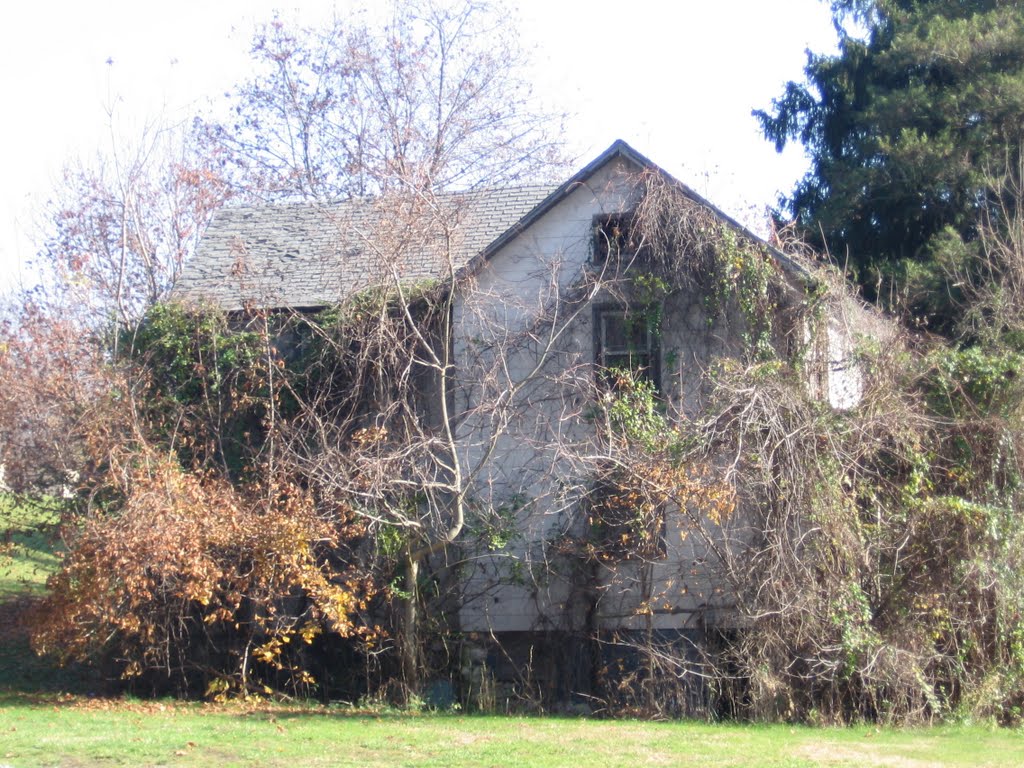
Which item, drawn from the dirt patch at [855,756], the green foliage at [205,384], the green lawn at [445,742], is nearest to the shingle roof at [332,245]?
the green foliage at [205,384]

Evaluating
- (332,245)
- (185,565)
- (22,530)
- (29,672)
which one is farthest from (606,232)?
(29,672)

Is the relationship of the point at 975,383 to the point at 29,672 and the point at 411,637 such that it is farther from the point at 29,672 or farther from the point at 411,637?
the point at 29,672

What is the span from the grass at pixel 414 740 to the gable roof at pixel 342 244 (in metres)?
5.58

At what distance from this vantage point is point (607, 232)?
14852 mm

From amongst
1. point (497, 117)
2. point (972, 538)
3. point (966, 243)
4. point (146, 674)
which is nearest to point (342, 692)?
point (146, 674)

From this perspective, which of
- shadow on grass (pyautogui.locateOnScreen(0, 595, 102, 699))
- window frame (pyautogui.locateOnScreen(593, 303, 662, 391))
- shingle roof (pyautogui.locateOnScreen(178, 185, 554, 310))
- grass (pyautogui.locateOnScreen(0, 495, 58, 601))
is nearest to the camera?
shingle roof (pyautogui.locateOnScreen(178, 185, 554, 310))

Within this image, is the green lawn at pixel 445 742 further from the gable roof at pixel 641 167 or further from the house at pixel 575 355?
the gable roof at pixel 641 167

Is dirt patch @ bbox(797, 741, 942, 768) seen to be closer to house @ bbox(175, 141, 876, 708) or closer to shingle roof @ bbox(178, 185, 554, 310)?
house @ bbox(175, 141, 876, 708)

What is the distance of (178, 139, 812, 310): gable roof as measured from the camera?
14227 mm

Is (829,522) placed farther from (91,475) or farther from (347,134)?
(347,134)

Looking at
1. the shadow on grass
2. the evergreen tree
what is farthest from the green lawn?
the evergreen tree

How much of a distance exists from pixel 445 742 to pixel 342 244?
288 inches

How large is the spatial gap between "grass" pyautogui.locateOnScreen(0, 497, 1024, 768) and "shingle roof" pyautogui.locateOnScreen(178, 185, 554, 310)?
5688mm

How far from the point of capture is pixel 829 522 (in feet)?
40.1
